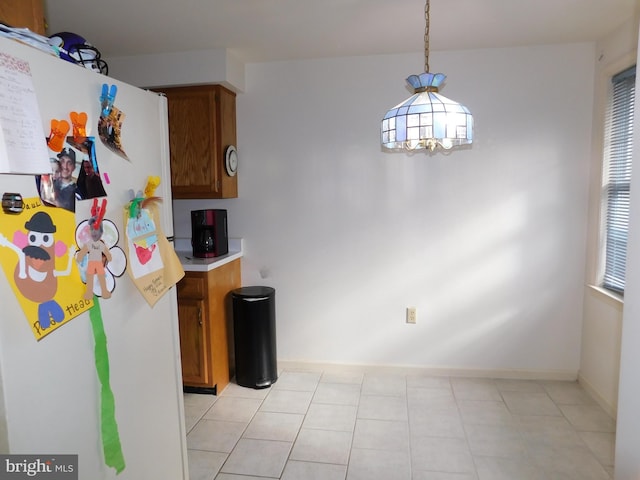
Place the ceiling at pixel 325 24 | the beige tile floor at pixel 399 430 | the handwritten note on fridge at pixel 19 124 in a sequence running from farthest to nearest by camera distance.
Answer: 1. the ceiling at pixel 325 24
2. the beige tile floor at pixel 399 430
3. the handwritten note on fridge at pixel 19 124

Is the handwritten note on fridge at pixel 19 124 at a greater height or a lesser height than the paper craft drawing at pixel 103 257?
greater

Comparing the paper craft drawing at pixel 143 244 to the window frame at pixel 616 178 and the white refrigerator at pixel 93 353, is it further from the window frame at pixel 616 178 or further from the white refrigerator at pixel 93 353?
the window frame at pixel 616 178

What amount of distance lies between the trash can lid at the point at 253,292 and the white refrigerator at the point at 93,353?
138cm

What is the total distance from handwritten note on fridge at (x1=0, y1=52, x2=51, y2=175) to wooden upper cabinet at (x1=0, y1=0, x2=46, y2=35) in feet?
1.00

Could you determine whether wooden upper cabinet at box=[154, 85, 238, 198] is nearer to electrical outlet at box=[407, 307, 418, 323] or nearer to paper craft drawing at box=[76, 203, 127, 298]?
electrical outlet at box=[407, 307, 418, 323]

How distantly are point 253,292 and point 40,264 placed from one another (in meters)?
2.20

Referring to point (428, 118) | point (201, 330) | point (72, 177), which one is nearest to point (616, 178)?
point (428, 118)

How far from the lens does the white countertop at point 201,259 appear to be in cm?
291

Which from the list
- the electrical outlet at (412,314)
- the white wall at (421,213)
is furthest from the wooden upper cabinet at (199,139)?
the electrical outlet at (412,314)

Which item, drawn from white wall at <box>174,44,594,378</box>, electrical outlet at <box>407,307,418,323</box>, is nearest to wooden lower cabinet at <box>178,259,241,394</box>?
white wall at <box>174,44,594,378</box>

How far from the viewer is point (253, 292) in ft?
10.5

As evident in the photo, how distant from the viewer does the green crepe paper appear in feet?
4.17

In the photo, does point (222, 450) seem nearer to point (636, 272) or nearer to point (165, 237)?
point (165, 237)

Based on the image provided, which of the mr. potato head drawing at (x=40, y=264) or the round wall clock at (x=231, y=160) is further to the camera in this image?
the round wall clock at (x=231, y=160)
